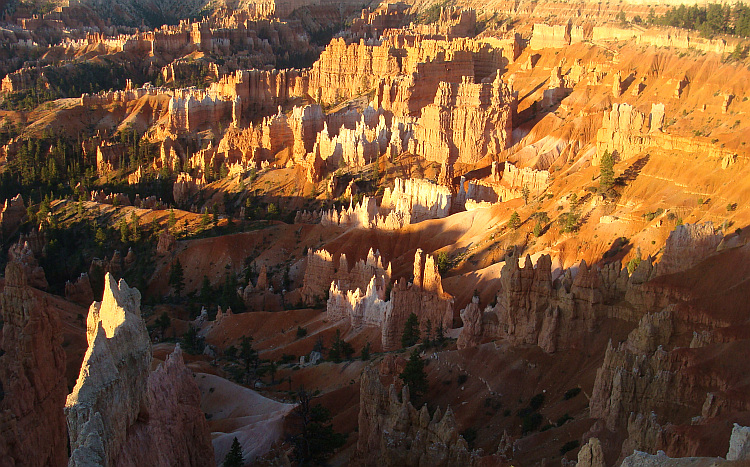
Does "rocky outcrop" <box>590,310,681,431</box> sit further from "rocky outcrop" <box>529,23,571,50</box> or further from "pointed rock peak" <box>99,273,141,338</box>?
"rocky outcrop" <box>529,23,571,50</box>

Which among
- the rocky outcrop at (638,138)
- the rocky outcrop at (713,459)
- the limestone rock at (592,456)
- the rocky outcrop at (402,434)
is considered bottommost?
the rocky outcrop at (402,434)

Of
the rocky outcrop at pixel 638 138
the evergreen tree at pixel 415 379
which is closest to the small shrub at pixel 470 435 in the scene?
the evergreen tree at pixel 415 379

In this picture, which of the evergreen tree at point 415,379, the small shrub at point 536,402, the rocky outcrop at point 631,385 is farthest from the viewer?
the evergreen tree at point 415,379

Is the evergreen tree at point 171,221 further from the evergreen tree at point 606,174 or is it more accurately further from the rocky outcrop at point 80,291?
the evergreen tree at point 606,174

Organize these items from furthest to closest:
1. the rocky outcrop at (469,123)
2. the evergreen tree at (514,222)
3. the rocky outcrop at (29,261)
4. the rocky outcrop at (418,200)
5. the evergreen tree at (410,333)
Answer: the rocky outcrop at (469,123)
the rocky outcrop at (418,200)
the rocky outcrop at (29,261)
the evergreen tree at (514,222)
the evergreen tree at (410,333)

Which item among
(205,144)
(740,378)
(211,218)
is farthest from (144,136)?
(740,378)
